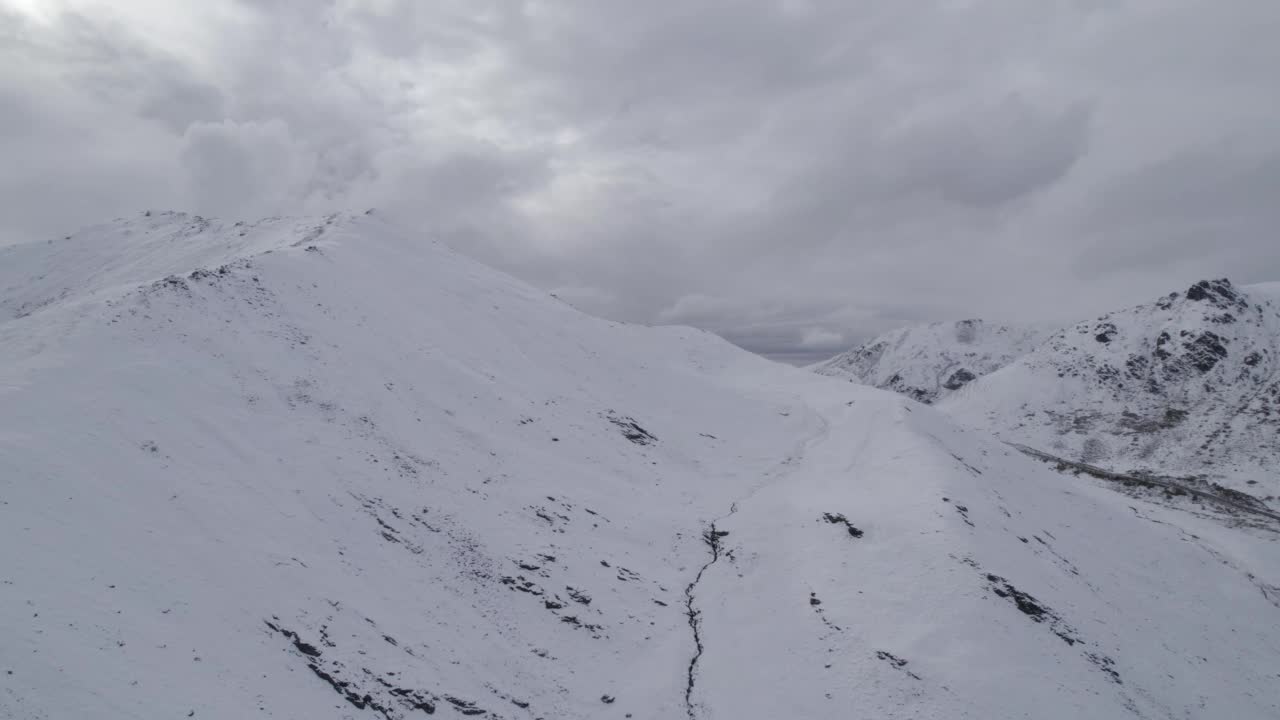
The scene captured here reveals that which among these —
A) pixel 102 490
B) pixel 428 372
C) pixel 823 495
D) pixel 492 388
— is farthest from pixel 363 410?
pixel 823 495

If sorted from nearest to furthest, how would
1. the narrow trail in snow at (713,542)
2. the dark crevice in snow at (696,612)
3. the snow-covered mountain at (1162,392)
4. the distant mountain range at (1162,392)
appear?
the dark crevice in snow at (696,612) → the narrow trail in snow at (713,542) → the distant mountain range at (1162,392) → the snow-covered mountain at (1162,392)

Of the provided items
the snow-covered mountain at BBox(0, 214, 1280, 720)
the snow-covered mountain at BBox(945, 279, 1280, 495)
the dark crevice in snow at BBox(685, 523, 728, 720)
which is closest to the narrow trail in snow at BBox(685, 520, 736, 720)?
the dark crevice in snow at BBox(685, 523, 728, 720)

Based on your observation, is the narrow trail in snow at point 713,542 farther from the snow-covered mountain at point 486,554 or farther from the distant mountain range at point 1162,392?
the distant mountain range at point 1162,392

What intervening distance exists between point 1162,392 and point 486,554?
501 feet

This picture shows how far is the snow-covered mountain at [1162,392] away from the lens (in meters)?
95.5

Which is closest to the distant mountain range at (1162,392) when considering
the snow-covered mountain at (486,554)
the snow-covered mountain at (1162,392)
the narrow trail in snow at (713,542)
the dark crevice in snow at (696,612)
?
the snow-covered mountain at (1162,392)

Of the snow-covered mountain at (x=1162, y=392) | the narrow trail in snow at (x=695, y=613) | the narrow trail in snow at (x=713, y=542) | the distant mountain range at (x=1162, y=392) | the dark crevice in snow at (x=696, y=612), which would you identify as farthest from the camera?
the snow-covered mountain at (x=1162, y=392)

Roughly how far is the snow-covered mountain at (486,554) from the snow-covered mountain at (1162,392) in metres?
62.5

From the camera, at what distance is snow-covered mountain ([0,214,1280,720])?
18.5 meters

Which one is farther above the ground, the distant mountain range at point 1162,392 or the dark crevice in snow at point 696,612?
the distant mountain range at point 1162,392

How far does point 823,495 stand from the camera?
38.2 metres

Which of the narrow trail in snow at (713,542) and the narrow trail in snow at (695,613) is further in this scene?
the narrow trail in snow at (713,542)

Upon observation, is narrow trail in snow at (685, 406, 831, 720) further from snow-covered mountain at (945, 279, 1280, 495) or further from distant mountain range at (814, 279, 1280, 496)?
snow-covered mountain at (945, 279, 1280, 495)

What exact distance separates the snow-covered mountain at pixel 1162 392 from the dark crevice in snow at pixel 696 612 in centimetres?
9358
